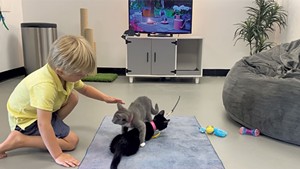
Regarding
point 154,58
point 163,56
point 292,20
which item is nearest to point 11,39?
point 154,58

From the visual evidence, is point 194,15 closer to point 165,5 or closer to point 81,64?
point 165,5

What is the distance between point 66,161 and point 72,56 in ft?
1.81

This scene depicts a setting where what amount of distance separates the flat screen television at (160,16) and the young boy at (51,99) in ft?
7.67

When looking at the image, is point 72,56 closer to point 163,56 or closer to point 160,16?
point 163,56

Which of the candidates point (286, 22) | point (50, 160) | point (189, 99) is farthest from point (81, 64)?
point (286, 22)

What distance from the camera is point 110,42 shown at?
4.15m

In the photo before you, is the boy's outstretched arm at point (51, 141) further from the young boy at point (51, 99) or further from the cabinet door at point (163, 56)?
the cabinet door at point (163, 56)

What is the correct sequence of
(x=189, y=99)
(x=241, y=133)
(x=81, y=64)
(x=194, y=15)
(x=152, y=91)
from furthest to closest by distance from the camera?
(x=194, y=15) < (x=152, y=91) < (x=189, y=99) < (x=241, y=133) < (x=81, y=64)

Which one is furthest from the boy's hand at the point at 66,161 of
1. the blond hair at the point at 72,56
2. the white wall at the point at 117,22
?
the white wall at the point at 117,22

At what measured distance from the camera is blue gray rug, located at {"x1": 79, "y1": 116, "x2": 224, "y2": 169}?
4.67 feet

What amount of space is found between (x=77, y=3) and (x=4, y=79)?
148 centimetres

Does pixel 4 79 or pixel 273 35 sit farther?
pixel 273 35

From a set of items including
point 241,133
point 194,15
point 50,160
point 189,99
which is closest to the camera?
point 50,160

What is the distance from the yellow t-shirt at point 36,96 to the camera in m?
1.34
